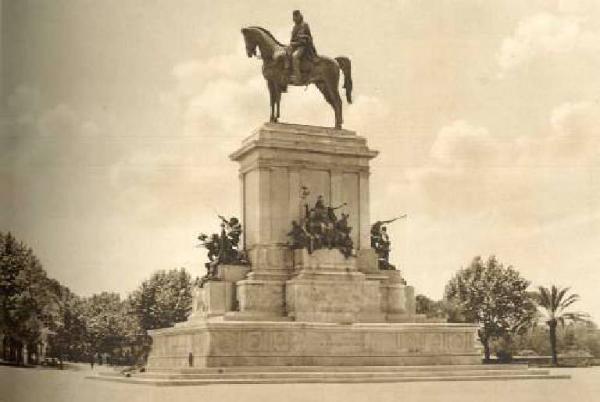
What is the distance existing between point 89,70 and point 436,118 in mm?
10528

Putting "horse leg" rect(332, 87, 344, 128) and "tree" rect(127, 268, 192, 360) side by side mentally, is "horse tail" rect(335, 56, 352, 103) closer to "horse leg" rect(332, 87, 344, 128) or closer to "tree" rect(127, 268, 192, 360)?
"horse leg" rect(332, 87, 344, 128)

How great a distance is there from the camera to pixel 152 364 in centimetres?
3153

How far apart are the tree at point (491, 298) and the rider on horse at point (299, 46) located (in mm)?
20382

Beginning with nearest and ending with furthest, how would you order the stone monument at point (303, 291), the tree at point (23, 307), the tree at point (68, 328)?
the stone monument at point (303, 291)
the tree at point (23, 307)
the tree at point (68, 328)

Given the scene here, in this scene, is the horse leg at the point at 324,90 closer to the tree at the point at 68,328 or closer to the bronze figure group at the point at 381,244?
the bronze figure group at the point at 381,244

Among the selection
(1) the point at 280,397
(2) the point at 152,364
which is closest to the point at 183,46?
(2) the point at 152,364

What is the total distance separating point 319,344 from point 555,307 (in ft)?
51.6

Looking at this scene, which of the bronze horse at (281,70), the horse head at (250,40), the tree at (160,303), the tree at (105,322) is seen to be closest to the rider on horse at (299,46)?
the bronze horse at (281,70)

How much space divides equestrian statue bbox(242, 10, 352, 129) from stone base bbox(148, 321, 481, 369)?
6660 mm

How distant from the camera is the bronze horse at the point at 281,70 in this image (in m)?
31.2

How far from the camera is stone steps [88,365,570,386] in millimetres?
24891

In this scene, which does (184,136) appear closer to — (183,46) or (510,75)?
(183,46)

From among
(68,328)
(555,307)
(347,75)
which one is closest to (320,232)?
(347,75)

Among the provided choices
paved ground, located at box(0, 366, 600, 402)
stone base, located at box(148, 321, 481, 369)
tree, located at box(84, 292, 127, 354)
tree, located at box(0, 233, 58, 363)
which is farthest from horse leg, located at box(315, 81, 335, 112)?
tree, located at box(84, 292, 127, 354)
